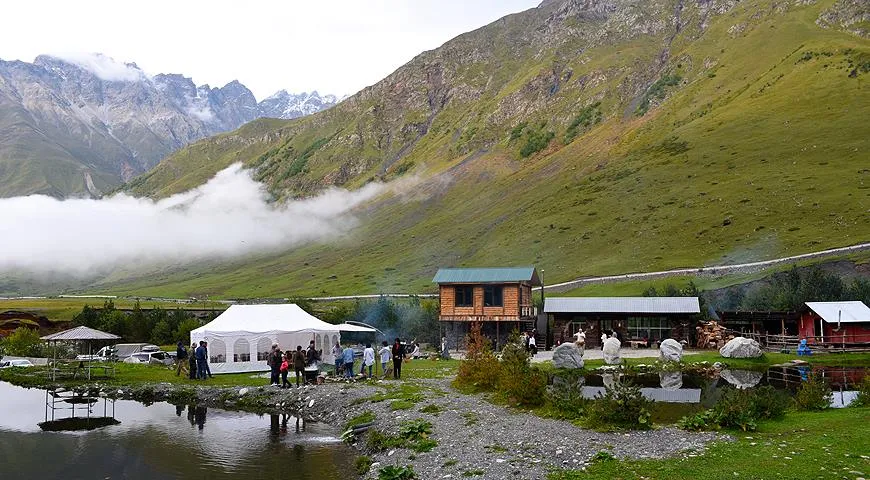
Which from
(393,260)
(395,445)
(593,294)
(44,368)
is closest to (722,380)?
A: (395,445)

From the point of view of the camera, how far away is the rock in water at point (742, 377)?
35.5 meters

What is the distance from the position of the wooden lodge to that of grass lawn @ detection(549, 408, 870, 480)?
44.5m

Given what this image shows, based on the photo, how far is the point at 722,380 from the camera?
37281mm

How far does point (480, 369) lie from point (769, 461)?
56.8 ft

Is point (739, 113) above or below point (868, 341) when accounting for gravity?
above

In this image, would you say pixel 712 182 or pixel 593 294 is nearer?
pixel 593 294

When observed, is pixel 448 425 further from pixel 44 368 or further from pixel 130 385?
pixel 44 368

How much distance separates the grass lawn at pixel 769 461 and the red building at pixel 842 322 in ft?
124

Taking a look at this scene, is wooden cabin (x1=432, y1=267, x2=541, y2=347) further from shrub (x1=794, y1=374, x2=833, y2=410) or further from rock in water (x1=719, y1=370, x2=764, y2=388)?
shrub (x1=794, y1=374, x2=833, y2=410)

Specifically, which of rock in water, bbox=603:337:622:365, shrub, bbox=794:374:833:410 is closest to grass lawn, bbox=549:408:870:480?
shrub, bbox=794:374:833:410

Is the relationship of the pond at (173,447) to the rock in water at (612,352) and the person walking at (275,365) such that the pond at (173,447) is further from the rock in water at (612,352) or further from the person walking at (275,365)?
the rock in water at (612,352)

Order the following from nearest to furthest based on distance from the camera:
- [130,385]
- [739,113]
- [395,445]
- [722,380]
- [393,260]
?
[395,445] → [722,380] → [130,385] → [739,113] → [393,260]

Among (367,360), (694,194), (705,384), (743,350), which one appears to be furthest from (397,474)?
(694,194)

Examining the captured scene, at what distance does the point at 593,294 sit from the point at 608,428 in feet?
268
